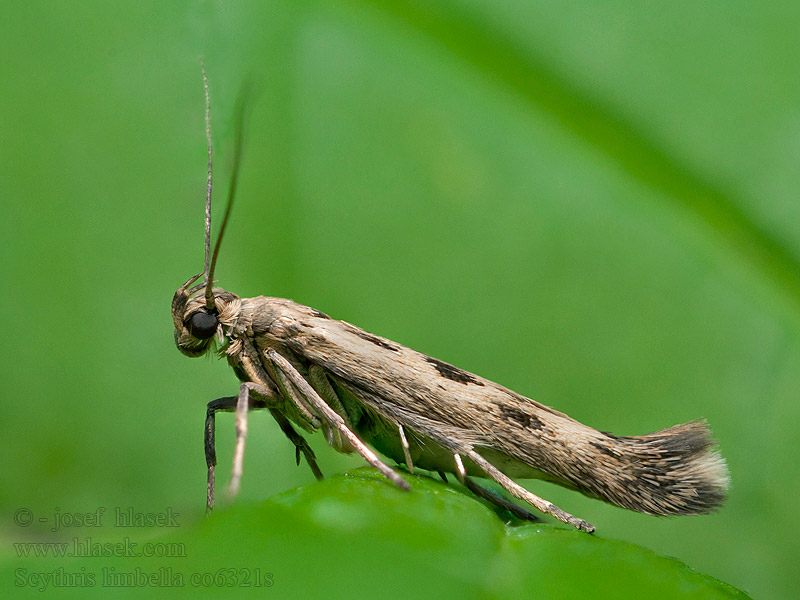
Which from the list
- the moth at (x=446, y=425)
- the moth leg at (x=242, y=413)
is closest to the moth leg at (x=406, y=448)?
the moth at (x=446, y=425)

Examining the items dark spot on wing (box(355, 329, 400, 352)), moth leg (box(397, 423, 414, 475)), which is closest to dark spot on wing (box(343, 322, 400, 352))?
dark spot on wing (box(355, 329, 400, 352))

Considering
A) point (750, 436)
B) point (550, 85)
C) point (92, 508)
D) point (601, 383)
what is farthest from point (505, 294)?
point (92, 508)

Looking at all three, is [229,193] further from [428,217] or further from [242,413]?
[428,217]

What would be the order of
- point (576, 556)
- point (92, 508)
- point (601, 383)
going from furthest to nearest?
point (601, 383) → point (92, 508) → point (576, 556)

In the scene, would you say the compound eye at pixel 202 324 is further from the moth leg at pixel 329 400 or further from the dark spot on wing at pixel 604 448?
the dark spot on wing at pixel 604 448

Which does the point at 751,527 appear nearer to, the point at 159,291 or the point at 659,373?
the point at 659,373

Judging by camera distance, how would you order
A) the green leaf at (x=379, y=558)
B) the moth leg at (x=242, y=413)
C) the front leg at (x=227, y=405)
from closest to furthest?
the green leaf at (x=379, y=558) → the moth leg at (x=242, y=413) → the front leg at (x=227, y=405)

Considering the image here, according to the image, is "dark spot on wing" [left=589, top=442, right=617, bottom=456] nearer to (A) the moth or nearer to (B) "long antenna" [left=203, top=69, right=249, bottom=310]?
(A) the moth

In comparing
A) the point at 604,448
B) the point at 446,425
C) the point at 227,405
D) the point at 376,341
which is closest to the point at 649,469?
the point at 604,448
